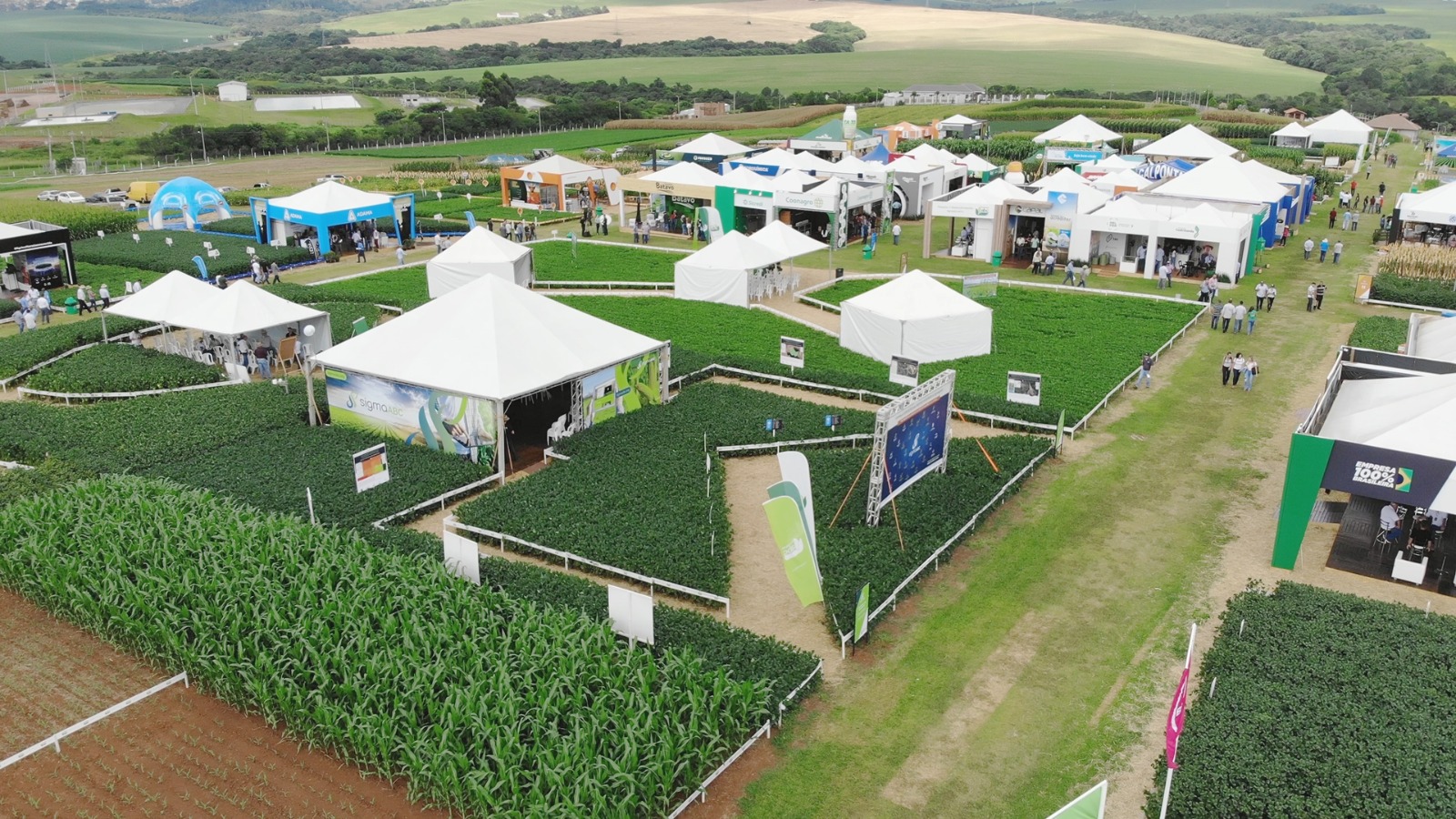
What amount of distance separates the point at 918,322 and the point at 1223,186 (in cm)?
2499

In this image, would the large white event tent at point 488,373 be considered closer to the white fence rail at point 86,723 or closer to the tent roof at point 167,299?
the tent roof at point 167,299

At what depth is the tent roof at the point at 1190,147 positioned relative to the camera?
209 ft

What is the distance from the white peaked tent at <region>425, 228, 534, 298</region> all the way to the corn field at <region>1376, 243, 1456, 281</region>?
33157mm

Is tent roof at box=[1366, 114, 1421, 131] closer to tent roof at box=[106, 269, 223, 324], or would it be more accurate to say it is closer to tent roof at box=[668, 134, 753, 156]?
tent roof at box=[668, 134, 753, 156]

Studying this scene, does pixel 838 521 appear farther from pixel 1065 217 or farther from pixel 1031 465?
pixel 1065 217

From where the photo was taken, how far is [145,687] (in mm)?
15367

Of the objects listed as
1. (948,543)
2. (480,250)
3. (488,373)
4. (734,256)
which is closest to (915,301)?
(734,256)

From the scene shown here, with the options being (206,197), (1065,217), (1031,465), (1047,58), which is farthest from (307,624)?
(1047,58)

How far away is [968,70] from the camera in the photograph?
Answer: 168m

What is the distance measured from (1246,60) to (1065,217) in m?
155

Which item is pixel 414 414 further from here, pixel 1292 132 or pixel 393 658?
pixel 1292 132

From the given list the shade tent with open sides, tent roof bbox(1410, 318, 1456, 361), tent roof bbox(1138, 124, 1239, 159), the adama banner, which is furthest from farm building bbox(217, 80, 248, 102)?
the adama banner

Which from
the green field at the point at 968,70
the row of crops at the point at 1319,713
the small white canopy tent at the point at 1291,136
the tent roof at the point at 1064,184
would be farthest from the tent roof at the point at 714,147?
the green field at the point at 968,70

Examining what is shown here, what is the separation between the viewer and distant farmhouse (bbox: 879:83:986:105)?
12050cm
